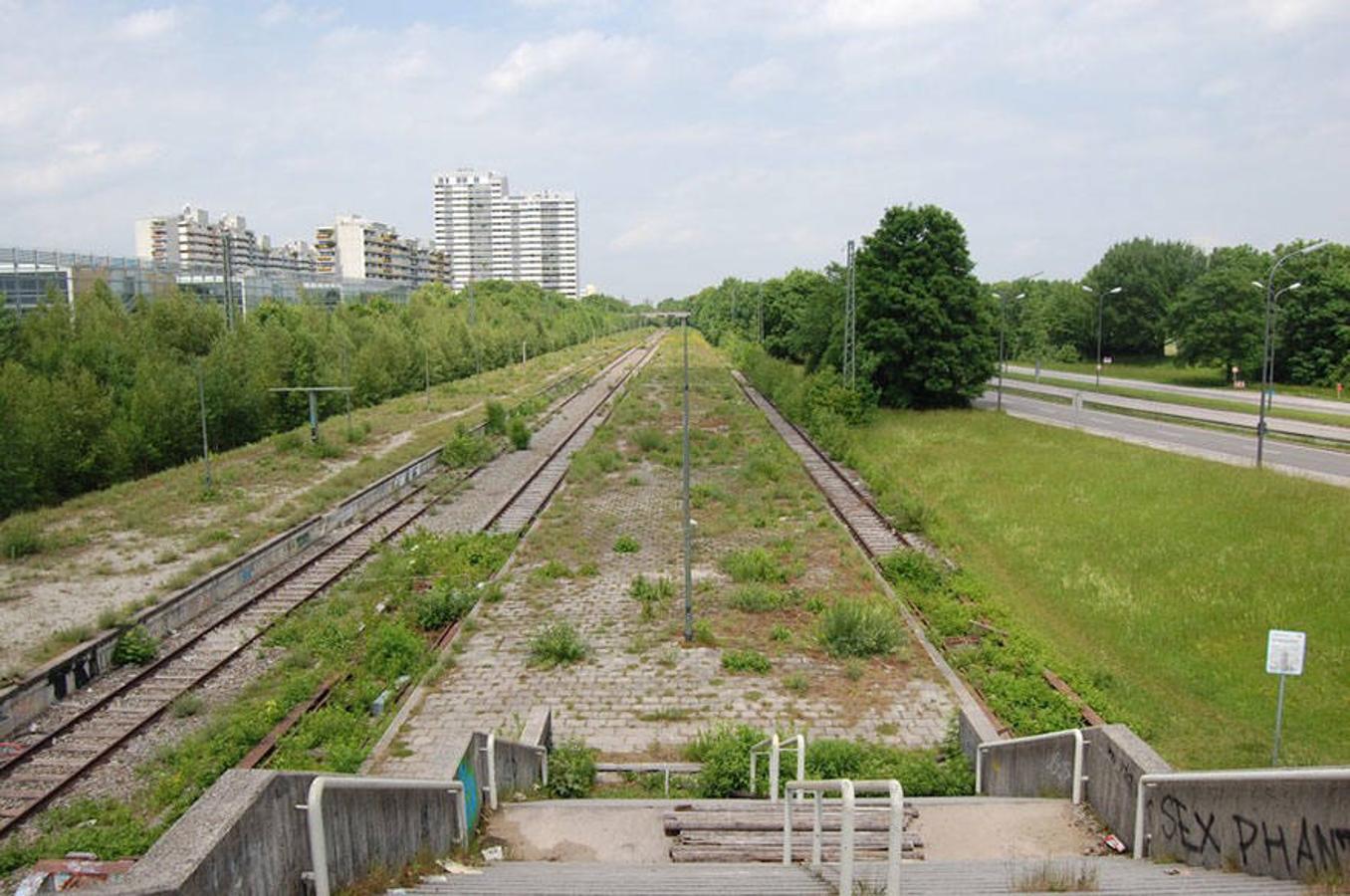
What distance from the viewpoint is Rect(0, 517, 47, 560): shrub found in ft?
65.9

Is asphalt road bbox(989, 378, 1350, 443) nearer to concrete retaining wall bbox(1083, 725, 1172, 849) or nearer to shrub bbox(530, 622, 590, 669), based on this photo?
shrub bbox(530, 622, 590, 669)

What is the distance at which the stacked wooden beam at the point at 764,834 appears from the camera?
7.89m

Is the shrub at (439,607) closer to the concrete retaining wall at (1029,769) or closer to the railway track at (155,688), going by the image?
the railway track at (155,688)

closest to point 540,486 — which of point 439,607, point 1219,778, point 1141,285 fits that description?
point 439,607

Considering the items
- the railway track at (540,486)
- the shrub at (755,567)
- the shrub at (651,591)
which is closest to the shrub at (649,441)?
the railway track at (540,486)

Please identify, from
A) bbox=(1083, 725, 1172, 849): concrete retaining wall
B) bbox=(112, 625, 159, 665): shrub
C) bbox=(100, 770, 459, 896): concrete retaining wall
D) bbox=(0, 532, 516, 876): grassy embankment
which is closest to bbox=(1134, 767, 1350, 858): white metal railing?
bbox=(1083, 725, 1172, 849): concrete retaining wall

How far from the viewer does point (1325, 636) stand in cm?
1501

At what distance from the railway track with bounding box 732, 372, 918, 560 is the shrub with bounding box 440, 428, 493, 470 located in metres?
11.1

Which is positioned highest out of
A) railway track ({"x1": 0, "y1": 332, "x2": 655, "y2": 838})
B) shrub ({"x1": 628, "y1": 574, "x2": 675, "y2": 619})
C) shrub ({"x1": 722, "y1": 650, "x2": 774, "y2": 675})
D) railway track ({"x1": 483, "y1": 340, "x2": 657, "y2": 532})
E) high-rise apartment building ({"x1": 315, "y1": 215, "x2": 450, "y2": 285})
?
high-rise apartment building ({"x1": 315, "y1": 215, "x2": 450, "y2": 285})

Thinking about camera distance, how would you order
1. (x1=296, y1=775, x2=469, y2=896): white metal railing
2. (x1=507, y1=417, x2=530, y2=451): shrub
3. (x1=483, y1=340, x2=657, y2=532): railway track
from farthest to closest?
1. (x1=507, y1=417, x2=530, y2=451): shrub
2. (x1=483, y1=340, x2=657, y2=532): railway track
3. (x1=296, y1=775, x2=469, y2=896): white metal railing

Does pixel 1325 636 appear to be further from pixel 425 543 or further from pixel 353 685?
pixel 425 543

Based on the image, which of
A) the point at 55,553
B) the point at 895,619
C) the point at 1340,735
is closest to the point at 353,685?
the point at 895,619

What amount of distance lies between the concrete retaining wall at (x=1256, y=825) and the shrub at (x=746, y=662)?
294 inches

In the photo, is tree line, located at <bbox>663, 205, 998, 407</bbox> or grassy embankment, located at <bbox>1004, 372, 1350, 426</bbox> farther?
tree line, located at <bbox>663, 205, 998, 407</bbox>
